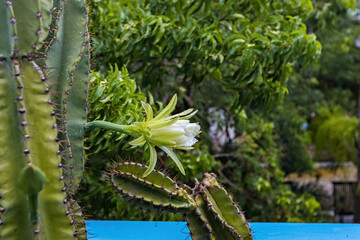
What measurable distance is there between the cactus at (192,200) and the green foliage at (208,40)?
1.42 metres

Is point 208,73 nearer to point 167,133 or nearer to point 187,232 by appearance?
point 187,232

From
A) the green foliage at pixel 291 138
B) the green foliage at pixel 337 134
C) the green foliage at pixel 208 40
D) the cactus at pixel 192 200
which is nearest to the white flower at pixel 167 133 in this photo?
the cactus at pixel 192 200

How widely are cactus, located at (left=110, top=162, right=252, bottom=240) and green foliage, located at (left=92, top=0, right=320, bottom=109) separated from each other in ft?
4.65

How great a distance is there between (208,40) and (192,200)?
5.46ft

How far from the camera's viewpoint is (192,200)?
2229 mm

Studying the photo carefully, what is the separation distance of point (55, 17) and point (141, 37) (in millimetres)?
1253

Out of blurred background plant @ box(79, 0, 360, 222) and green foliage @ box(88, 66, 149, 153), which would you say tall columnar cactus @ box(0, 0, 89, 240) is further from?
green foliage @ box(88, 66, 149, 153)

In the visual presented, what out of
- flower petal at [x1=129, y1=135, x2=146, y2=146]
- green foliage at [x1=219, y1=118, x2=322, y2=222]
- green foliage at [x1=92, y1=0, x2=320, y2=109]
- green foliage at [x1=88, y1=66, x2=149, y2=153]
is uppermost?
green foliage at [x1=92, y1=0, x2=320, y2=109]

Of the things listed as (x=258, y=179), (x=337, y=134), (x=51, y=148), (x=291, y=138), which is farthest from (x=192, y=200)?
(x=337, y=134)

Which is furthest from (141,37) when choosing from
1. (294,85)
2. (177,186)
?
(294,85)

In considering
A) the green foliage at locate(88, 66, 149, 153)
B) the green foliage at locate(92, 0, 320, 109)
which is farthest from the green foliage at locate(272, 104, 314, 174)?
the green foliage at locate(88, 66, 149, 153)

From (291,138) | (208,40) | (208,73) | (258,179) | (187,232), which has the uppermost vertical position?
(208,40)

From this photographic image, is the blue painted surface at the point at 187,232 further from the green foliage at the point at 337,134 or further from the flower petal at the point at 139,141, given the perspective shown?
the green foliage at the point at 337,134

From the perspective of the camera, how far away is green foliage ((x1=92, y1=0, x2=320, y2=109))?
11.8 feet
